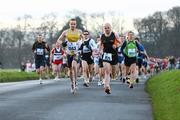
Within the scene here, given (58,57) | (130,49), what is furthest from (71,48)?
(58,57)

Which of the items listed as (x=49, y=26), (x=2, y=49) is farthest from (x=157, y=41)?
(x=2, y=49)

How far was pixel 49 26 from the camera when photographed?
Answer: 130250 millimetres

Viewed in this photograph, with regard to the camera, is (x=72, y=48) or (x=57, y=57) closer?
(x=72, y=48)

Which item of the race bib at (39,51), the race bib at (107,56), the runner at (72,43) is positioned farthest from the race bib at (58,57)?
the race bib at (107,56)

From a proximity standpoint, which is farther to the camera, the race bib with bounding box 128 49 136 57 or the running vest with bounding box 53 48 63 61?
the running vest with bounding box 53 48 63 61

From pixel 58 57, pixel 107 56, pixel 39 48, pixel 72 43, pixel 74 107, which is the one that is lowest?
pixel 74 107

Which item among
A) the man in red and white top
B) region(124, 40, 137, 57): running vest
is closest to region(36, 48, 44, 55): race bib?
region(124, 40, 137, 57): running vest

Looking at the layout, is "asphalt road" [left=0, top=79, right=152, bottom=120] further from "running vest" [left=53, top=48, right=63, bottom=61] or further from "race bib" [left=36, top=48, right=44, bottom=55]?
"running vest" [left=53, top=48, right=63, bottom=61]

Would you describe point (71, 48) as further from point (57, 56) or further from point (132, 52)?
point (57, 56)

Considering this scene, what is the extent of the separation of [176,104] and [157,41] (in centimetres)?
11070

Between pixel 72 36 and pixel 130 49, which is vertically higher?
pixel 72 36

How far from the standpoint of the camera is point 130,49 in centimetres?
2217

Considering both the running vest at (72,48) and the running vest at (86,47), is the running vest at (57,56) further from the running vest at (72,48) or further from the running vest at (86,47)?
the running vest at (72,48)

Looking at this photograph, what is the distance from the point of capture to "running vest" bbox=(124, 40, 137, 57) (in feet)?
72.4
